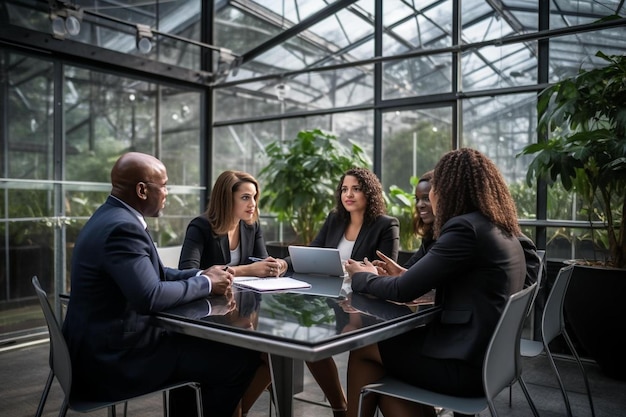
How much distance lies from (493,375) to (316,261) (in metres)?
1.34

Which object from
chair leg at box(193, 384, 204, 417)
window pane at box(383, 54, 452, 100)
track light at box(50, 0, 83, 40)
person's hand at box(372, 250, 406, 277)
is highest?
track light at box(50, 0, 83, 40)

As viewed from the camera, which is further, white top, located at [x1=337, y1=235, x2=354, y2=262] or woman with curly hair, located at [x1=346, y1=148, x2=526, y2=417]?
white top, located at [x1=337, y1=235, x2=354, y2=262]

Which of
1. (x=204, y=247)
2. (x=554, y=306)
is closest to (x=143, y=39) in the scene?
(x=204, y=247)

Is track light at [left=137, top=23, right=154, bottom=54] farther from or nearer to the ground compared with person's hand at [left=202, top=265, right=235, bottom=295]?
farther from the ground

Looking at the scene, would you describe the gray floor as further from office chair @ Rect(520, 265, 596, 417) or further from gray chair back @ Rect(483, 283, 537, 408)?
gray chair back @ Rect(483, 283, 537, 408)

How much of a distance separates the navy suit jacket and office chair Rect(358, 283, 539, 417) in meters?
0.79

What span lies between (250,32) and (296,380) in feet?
16.2

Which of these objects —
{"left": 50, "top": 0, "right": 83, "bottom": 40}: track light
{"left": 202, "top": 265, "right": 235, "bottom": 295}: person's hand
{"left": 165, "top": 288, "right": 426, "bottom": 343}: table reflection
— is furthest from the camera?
{"left": 50, "top": 0, "right": 83, "bottom": 40}: track light

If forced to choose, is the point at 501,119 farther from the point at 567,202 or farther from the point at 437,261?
the point at 437,261

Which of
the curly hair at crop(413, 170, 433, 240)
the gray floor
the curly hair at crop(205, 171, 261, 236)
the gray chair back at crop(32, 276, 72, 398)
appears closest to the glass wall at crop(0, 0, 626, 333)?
the gray floor

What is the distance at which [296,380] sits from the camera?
2803mm

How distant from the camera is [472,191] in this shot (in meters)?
2.12

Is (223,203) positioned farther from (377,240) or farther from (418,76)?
(418,76)

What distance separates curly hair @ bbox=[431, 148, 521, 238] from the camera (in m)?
2.10
